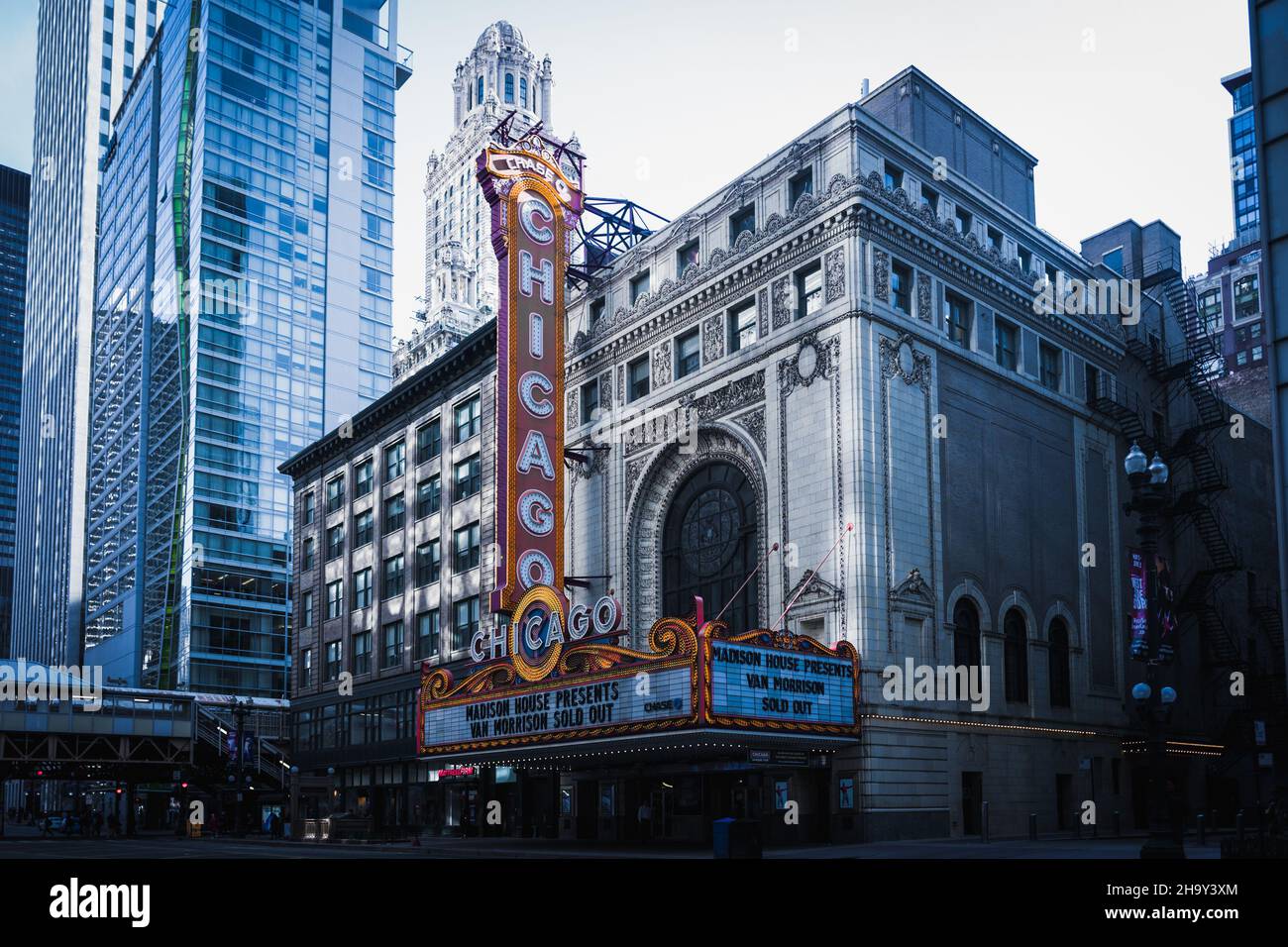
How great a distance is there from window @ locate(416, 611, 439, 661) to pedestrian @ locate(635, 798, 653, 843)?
1860 cm

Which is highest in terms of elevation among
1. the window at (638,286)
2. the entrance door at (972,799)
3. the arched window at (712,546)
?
the window at (638,286)

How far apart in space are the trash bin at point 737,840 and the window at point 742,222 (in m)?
25.9

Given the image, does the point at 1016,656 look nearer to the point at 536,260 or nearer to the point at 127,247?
the point at 536,260

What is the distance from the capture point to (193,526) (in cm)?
11119

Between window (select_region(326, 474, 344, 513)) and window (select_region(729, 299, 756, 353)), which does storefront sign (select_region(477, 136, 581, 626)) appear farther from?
window (select_region(326, 474, 344, 513))

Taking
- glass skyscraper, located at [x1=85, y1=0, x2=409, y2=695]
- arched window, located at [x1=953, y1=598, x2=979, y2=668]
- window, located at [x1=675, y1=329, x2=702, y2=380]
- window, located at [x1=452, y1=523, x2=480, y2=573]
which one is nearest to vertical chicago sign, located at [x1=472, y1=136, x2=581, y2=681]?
window, located at [x1=675, y1=329, x2=702, y2=380]

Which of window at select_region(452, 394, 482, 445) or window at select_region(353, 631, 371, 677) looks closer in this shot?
window at select_region(452, 394, 482, 445)

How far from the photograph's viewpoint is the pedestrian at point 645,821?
139 ft

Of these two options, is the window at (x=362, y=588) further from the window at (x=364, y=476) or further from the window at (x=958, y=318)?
the window at (x=958, y=318)

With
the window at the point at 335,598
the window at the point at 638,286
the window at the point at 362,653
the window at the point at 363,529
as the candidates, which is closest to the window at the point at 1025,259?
the window at the point at 638,286

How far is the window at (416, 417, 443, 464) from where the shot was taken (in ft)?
202

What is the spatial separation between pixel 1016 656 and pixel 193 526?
8630cm

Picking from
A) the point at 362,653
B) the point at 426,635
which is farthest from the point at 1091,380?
the point at 362,653
